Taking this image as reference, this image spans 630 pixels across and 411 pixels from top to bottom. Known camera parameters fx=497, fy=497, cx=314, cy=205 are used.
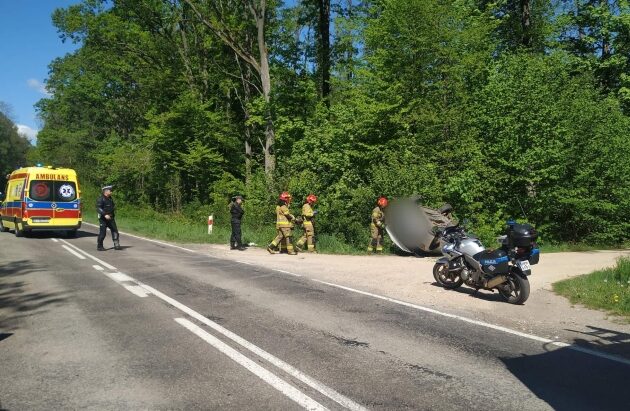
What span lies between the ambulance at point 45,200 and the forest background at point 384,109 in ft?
23.9

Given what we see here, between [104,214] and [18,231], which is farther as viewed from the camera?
[18,231]

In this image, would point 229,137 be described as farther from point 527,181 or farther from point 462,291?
point 462,291

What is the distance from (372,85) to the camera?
2094 centimetres

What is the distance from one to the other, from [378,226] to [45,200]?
13.0 meters

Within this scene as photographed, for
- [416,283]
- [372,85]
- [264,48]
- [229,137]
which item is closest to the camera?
[416,283]

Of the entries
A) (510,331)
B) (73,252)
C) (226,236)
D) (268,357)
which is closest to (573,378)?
(510,331)

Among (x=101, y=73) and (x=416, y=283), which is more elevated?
(x=101, y=73)

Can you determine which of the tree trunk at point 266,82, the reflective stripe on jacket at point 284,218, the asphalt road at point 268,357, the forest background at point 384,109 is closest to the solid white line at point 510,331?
the asphalt road at point 268,357

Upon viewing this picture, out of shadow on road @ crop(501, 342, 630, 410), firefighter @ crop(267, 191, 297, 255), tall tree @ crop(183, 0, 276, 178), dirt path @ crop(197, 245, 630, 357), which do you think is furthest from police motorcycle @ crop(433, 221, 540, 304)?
tall tree @ crop(183, 0, 276, 178)

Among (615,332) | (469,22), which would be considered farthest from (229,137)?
(615,332)

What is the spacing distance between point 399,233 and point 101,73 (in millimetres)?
40474

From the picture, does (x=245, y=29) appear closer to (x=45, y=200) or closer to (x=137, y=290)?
(x=45, y=200)

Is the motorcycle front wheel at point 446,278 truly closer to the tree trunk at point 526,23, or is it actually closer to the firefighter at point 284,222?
the firefighter at point 284,222

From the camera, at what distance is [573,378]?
4664 mm
